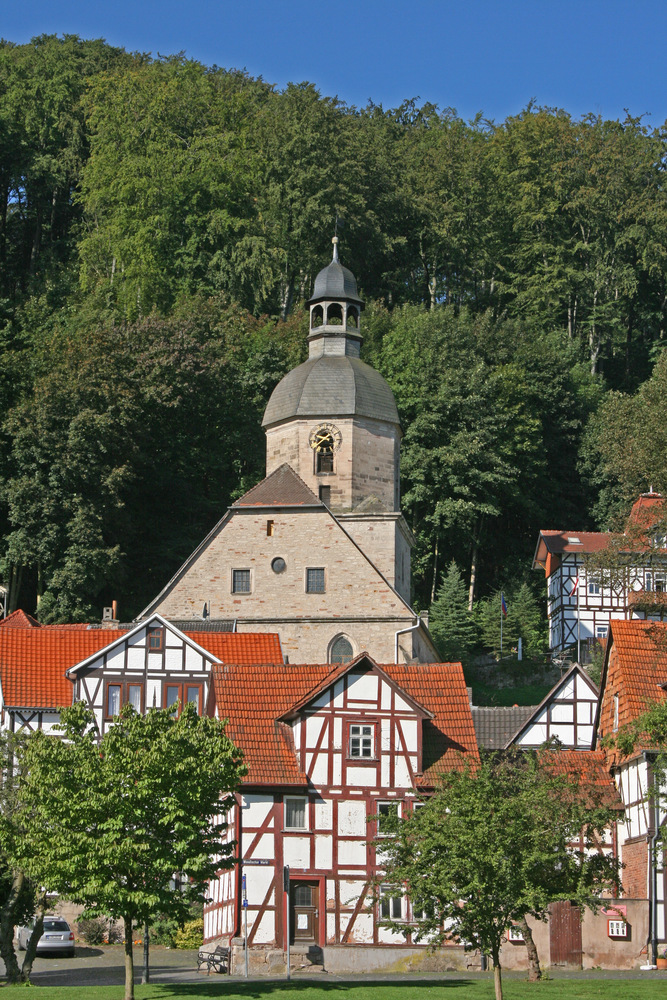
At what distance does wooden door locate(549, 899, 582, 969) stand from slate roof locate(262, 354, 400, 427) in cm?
2305

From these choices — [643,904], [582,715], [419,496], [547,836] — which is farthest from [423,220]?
[547,836]

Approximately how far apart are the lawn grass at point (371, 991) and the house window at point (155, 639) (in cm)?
1245

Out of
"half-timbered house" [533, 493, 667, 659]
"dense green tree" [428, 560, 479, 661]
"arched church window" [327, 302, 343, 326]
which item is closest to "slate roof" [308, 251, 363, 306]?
"arched church window" [327, 302, 343, 326]

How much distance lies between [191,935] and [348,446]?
66.0 ft

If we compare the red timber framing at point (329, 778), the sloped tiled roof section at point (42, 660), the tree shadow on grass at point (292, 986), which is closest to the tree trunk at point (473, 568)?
the sloped tiled roof section at point (42, 660)

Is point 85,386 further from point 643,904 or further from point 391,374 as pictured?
point 643,904

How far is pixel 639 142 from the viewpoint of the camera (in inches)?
3086

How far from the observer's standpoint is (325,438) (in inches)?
1940

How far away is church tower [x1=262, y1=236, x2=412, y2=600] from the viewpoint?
48781 mm

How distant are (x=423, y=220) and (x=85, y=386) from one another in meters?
28.1

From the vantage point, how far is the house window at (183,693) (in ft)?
121

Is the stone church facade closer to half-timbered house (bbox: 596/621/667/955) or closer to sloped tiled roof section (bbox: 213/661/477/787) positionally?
sloped tiled roof section (bbox: 213/661/477/787)

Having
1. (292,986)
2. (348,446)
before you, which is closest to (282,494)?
(348,446)

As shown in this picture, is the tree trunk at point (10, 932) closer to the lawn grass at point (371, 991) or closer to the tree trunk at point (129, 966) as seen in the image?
the lawn grass at point (371, 991)
